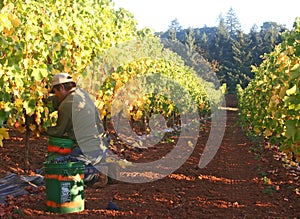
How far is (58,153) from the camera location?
14.1 feet

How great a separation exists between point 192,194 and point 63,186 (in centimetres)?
185

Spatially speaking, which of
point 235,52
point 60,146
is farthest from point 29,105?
point 235,52

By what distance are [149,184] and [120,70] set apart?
3.16 metres

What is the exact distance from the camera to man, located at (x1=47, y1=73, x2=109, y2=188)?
185 inches

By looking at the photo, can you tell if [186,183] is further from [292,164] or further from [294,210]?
[292,164]

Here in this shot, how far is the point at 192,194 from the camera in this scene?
17.3 feet

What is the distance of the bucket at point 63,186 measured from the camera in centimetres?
402

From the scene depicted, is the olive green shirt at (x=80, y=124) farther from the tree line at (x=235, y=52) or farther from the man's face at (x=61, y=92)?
the tree line at (x=235, y=52)

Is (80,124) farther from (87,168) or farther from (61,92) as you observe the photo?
(87,168)

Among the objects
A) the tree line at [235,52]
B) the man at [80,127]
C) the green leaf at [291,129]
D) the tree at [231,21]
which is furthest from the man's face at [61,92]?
the tree at [231,21]

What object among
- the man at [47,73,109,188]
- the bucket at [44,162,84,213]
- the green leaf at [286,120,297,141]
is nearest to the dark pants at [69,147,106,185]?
the man at [47,73,109,188]

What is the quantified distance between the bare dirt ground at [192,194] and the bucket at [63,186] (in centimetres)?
9

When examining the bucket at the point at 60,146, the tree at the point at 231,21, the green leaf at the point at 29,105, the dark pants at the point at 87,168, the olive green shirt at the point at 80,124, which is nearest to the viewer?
the bucket at the point at 60,146

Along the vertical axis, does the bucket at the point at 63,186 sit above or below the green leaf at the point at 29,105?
below
